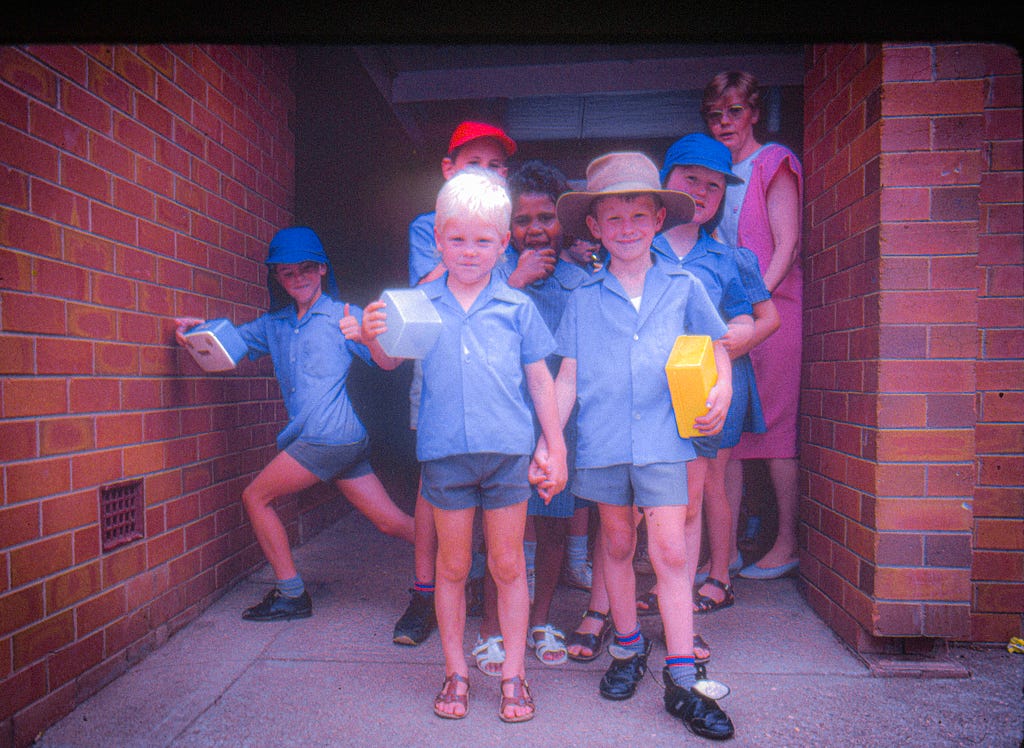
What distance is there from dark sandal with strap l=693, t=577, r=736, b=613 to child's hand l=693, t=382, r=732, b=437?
3.84 feet

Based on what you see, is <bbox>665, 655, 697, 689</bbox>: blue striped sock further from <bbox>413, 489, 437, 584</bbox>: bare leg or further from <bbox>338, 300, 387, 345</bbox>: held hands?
<bbox>338, 300, 387, 345</bbox>: held hands

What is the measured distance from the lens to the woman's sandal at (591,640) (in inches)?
98.0

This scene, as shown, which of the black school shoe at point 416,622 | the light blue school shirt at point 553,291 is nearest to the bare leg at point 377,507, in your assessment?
the black school shoe at point 416,622

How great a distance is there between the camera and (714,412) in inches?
82.2

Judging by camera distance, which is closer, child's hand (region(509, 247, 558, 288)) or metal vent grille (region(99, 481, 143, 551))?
metal vent grille (region(99, 481, 143, 551))

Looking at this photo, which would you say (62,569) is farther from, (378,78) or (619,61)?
(619,61)

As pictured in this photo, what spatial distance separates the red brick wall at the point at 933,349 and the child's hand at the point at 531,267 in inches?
48.9

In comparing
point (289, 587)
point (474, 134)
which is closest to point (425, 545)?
point (289, 587)

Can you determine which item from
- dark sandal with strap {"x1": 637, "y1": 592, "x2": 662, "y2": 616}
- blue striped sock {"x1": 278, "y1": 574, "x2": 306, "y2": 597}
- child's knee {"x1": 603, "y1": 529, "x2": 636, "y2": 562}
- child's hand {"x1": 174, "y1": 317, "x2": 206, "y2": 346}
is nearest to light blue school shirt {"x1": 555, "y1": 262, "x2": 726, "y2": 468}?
child's knee {"x1": 603, "y1": 529, "x2": 636, "y2": 562}

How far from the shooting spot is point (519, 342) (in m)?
2.16

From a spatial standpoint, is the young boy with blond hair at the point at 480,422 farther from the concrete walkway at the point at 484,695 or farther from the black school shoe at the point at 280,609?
the black school shoe at the point at 280,609

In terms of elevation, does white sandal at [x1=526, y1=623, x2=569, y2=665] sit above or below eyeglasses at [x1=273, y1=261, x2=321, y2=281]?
below

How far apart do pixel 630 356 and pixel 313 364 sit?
1465 millimetres

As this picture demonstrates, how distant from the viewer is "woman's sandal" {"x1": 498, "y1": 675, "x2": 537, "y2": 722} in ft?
6.70
